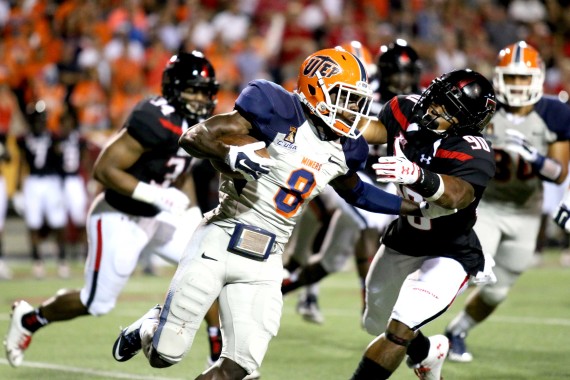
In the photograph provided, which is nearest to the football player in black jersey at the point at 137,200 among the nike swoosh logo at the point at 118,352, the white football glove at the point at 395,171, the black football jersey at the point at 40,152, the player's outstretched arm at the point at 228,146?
the nike swoosh logo at the point at 118,352

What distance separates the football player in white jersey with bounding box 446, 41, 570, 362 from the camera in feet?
20.4

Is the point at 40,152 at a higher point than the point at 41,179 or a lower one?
higher

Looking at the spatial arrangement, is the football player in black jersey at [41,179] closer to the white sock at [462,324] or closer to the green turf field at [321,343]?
the green turf field at [321,343]

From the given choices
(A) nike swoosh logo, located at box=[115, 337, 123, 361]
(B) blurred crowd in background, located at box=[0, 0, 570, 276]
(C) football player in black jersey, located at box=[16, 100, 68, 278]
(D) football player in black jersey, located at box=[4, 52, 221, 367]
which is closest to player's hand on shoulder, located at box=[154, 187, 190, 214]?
(D) football player in black jersey, located at box=[4, 52, 221, 367]

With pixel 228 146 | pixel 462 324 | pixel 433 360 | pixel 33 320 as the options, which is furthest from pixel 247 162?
pixel 462 324

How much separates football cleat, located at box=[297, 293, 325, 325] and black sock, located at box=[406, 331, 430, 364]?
2937mm

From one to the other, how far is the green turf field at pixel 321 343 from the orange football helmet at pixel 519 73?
1.69 metres

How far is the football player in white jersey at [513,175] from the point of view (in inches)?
245

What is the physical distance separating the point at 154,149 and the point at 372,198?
1.67m

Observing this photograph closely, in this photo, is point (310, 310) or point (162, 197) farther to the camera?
point (310, 310)

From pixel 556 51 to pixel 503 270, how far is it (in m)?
9.53

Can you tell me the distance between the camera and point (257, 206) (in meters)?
4.27

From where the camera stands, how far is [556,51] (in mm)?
15000

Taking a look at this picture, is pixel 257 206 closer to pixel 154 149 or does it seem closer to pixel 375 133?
pixel 375 133
